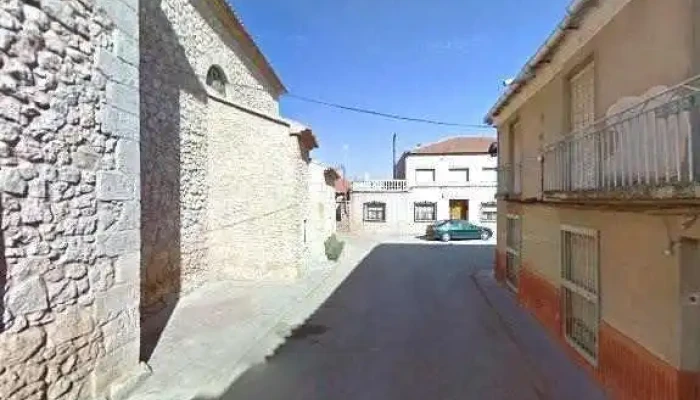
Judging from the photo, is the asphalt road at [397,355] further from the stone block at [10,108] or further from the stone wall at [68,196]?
the stone block at [10,108]

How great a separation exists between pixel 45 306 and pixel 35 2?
2838mm

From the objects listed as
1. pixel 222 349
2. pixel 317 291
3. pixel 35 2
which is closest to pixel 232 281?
pixel 317 291

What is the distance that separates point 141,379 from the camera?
509cm

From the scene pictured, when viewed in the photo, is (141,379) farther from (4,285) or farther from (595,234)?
(595,234)

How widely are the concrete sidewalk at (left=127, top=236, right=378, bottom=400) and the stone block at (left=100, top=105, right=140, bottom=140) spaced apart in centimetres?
306

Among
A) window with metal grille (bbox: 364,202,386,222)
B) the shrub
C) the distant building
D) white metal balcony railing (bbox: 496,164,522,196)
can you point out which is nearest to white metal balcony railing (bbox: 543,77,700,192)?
the distant building

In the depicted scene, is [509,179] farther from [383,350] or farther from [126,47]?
[126,47]

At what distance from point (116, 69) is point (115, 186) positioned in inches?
54.7

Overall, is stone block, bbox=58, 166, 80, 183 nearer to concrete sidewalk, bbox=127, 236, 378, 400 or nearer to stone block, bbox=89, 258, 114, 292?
stone block, bbox=89, 258, 114, 292

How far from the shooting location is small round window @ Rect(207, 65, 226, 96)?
1209cm

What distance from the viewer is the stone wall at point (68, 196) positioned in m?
3.60

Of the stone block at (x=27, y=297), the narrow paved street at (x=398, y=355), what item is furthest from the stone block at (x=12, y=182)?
the narrow paved street at (x=398, y=355)

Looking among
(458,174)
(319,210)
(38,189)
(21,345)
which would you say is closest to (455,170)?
(458,174)

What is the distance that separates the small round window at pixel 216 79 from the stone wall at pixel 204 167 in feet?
0.49
